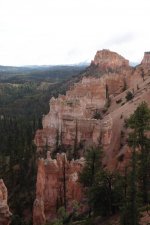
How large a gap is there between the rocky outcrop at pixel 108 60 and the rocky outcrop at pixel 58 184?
104876 mm

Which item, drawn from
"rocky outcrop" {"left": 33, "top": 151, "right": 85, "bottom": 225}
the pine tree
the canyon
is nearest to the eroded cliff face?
the canyon

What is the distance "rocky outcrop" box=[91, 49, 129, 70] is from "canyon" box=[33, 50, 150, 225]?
66947mm

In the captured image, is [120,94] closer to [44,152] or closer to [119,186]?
[44,152]

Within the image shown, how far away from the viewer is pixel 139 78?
8356cm

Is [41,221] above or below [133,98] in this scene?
below

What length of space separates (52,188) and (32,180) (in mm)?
14188

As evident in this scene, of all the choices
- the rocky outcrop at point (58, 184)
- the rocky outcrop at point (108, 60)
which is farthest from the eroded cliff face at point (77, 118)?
the rocky outcrop at point (108, 60)

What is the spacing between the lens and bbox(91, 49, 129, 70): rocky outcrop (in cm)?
15725

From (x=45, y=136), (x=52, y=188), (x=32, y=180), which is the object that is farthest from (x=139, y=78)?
(x=52, y=188)

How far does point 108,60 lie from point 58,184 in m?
117

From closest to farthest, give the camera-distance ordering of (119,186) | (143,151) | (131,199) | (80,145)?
(131,199) → (119,186) → (143,151) → (80,145)

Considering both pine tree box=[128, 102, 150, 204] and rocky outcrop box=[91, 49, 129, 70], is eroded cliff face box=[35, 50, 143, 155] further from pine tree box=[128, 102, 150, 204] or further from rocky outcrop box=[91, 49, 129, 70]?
rocky outcrop box=[91, 49, 129, 70]

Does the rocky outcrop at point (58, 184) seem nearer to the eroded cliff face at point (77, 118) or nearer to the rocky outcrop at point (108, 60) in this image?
the eroded cliff face at point (77, 118)

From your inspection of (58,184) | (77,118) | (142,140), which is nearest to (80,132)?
(77,118)
